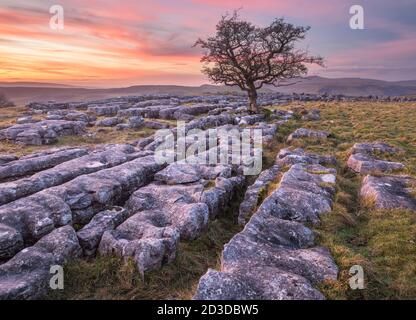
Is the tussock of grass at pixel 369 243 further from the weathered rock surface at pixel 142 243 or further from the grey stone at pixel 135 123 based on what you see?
the grey stone at pixel 135 123

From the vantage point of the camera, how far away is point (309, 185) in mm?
15273

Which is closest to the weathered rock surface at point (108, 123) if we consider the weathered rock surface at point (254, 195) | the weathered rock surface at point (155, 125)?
the weathered rock surface at point (155, 125)

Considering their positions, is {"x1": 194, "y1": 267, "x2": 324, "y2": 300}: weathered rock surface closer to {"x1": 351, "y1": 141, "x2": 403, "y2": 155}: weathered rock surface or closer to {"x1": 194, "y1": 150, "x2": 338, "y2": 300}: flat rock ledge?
{"x1": 194, "y1": 150, "x2": 338, "y2": 300}: flat rock ledge

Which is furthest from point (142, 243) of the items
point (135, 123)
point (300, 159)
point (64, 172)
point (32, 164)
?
point (135, 123)

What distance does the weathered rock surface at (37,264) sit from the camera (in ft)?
28.7

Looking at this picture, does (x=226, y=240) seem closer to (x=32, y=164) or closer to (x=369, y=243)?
(x=369, y=243)

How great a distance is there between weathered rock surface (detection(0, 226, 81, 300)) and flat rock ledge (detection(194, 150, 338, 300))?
4.69 meters

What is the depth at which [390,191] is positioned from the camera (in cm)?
1499

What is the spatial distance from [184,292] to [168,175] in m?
8.32

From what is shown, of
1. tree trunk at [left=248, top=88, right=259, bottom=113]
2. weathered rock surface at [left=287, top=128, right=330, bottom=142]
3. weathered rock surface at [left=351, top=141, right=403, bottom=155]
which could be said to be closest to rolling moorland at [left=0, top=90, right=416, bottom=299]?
weathered rock surface at [left=351, top=141, right=403, bottom=155]

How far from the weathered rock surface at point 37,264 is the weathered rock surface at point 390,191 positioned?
1228 centimetres

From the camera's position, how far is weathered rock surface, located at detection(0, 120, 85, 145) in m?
30.6
